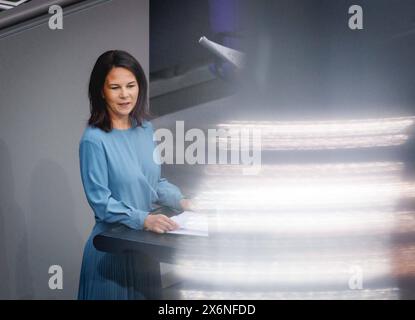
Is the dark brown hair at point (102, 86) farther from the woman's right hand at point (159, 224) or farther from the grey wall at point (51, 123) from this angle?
the woman's right hand at point (159, 224)

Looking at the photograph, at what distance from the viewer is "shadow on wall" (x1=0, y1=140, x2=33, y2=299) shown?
3312 mm

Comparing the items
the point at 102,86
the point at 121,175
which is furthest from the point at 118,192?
the point at 102,86

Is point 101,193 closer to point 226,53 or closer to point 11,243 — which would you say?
point 11,243

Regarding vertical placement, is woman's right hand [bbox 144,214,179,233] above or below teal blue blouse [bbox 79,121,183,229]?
below

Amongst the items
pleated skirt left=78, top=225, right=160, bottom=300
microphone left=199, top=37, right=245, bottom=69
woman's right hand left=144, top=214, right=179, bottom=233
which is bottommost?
pleated skirt left=78, top=225, right=160, bottom=300

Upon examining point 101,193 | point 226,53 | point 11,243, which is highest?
point 226,53

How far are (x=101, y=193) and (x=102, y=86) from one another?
0.44m

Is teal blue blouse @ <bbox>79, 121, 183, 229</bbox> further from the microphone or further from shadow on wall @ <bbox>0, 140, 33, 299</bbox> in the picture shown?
the microphone

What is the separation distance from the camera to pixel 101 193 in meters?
3.25

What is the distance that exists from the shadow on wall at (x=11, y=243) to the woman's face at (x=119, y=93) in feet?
1.55

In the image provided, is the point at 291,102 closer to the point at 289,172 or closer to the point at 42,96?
the point at 289,172

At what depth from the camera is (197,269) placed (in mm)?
3311

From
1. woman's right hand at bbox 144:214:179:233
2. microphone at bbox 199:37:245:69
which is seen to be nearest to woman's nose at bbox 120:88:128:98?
microphone at bbox 199:37:245:69

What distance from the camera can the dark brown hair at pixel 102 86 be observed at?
3.27 m
